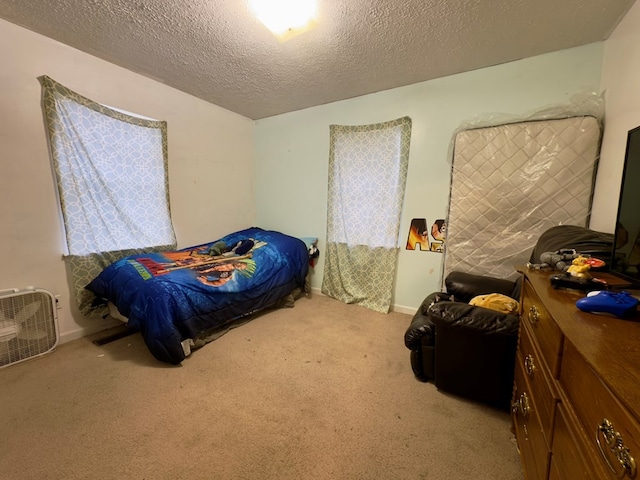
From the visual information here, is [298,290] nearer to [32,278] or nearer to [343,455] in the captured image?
[343,455]

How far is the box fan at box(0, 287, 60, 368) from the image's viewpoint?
5.93ft

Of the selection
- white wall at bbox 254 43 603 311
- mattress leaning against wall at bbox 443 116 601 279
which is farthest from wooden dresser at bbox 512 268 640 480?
white wall at bbox 254 43 603 311

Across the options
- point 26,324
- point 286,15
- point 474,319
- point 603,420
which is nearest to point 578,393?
point 603,420

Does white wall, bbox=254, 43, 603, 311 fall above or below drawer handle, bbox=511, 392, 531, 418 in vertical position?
above

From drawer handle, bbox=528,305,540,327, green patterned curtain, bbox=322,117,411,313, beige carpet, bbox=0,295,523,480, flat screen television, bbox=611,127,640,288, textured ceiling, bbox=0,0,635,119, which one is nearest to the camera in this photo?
flat screen television, bbox=611,127,640,288

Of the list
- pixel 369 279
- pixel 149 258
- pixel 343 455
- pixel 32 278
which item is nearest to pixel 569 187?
pixel 369 279

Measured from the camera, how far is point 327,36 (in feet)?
6.16

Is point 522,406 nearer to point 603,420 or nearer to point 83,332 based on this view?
point 603,420

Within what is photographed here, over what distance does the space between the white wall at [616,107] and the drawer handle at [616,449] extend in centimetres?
167

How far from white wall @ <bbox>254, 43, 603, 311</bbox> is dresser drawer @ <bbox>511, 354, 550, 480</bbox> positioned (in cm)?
148

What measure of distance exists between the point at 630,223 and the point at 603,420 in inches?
29.7

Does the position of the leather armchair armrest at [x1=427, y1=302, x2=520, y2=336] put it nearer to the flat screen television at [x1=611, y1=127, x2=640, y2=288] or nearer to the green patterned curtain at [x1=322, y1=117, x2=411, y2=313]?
the flat screen television at [x1=611, y1=127, x2=640, y2=288]

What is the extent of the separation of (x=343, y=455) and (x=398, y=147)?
255cm

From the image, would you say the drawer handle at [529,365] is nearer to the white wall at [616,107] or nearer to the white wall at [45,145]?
the white wall at [616,107]
